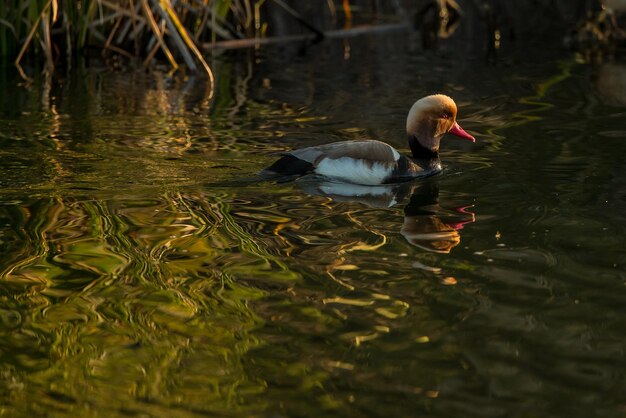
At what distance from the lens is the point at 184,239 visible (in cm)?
643

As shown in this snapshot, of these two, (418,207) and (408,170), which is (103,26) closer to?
(408,170)

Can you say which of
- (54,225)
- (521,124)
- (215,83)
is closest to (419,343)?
(54,225)

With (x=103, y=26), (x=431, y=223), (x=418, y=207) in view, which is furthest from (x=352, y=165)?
(x=103, y=26)

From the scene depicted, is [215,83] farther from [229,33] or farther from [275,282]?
[275,282]

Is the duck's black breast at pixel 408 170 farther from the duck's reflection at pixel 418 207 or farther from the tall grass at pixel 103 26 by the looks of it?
the tall grass at pixel 103 26

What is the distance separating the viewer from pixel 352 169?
25.8 feet

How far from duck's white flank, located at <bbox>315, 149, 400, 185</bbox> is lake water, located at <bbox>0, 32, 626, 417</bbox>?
0.11m

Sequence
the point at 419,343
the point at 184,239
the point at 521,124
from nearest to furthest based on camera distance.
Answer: the point at 419,343, the point at 184,239, the point at 521,124

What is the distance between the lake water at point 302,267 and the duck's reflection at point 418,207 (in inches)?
1.0

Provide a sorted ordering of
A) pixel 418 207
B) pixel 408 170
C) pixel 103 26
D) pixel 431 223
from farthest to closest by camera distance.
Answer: pixel 103 26
pixel 408 170
pixel 418 207
pixel 431 223

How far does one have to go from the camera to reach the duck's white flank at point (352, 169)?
25.7 feet

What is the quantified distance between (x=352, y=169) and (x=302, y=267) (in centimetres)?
208

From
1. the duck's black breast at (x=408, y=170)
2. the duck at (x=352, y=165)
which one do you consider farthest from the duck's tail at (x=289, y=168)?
the duck's black breast at (x=408, y=170)

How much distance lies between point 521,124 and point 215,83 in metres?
3.81
